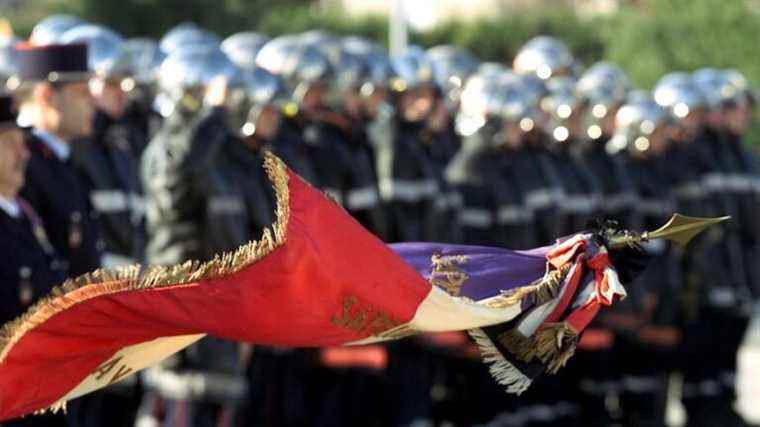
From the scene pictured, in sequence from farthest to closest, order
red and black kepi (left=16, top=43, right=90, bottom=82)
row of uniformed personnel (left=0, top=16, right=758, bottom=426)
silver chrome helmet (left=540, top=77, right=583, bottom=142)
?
silver chrome helmet (left=540, top=77, right=583, bottom=142) < row of uniformed personnel (left=0, top=16, right=758, bottom=426) < red and black kepi (left=16, top=43, right=90, bottom=82)

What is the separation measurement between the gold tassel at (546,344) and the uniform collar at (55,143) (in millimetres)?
3436

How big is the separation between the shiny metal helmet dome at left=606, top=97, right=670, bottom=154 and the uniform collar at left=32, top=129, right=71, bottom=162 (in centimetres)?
717

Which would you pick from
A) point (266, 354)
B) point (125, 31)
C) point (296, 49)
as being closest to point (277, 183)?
point (266, 354)

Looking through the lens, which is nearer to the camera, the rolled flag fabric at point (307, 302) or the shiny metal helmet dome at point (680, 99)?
the rolled flag fabric at point (307, 302)

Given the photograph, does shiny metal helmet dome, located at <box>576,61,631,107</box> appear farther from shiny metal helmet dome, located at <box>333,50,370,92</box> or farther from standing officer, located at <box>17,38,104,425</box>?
standing officer, located at <box>17,38,104,425</box>

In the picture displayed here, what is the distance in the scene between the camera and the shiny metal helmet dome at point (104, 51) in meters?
11.6

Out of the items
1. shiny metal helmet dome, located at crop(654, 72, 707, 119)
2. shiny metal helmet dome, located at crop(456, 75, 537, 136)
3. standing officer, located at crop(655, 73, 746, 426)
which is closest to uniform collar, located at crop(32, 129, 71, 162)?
shiny metal helmet dome, located at crop(456, 75, 537, 136)

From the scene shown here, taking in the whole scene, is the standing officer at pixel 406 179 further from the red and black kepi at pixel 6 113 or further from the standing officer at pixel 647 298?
the red and black kepi at pixel 6 113

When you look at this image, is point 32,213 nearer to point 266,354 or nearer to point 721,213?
point 266,354

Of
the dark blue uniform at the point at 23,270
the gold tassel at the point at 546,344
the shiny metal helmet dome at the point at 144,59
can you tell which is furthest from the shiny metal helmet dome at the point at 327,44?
the gold tassel at the point at 546,344

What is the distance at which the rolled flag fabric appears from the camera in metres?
5.26

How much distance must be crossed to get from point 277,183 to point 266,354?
6475 mm

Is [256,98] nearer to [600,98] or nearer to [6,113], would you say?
[6,113]

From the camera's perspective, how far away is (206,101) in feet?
35.3
